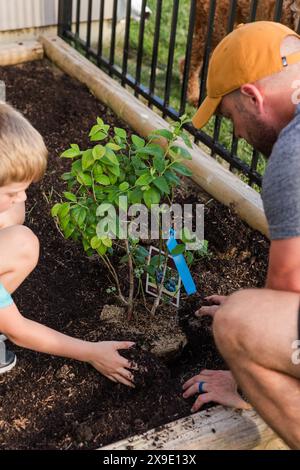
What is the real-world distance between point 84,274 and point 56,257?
0.19m

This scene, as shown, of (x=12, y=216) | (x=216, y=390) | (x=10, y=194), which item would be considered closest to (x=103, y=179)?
(x=10, y=194)

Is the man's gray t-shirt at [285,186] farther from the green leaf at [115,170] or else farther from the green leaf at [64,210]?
the green leaf at [64,210]

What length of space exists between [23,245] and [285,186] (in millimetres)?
977

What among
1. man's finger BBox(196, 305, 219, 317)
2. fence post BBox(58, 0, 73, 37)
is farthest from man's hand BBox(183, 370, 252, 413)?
fence post BBox(58, 0, 73, 37)

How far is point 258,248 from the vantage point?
354 cm

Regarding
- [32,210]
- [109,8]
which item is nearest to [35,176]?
[32,210]

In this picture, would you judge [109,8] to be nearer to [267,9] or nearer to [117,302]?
[267,9]

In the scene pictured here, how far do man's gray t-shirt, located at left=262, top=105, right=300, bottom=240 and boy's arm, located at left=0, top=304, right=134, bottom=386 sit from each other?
83 centimetres

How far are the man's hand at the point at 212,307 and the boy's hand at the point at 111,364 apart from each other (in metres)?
0.46

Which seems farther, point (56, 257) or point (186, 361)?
point (56, 257)

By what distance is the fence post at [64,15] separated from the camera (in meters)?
5.41

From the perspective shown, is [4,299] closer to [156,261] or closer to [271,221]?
[156,261]

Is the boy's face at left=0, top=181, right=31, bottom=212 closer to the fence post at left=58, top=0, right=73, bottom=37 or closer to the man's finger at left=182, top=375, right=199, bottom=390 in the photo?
the man's finger at left=182, top=375, right=199, bottom=390

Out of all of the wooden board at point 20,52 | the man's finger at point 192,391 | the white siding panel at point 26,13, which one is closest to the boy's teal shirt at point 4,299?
the man's finger at point 192,391
